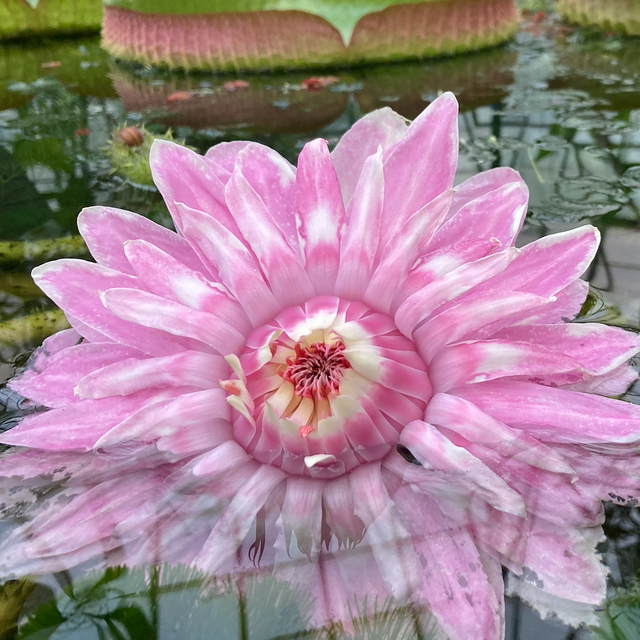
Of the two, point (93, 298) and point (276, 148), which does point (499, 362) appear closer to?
point (93, 298)

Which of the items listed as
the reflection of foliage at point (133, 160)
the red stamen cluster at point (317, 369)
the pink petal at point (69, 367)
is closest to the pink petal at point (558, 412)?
the red stamen cluster at point (317, 369)

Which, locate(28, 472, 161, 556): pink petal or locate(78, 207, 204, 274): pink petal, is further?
locate(78, 207, 204, 274): pink petal

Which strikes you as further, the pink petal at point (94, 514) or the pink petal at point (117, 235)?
the pink petal at point (117, 235)

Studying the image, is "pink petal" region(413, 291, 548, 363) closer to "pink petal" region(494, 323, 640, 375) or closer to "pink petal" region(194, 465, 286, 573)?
"pink petal" region(494, 323, 640, 375)

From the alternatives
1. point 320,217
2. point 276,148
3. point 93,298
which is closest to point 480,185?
point 320,217

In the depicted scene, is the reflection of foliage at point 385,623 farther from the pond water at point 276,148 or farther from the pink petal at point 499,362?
the pink petal at point 499,362

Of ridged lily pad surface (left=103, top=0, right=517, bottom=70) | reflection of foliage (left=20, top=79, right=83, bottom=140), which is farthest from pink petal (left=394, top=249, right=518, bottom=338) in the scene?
ridged lily pad surface (left=103, top=0, right=517, bottom=70)

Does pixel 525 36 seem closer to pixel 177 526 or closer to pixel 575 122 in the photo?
pixel 575 122
